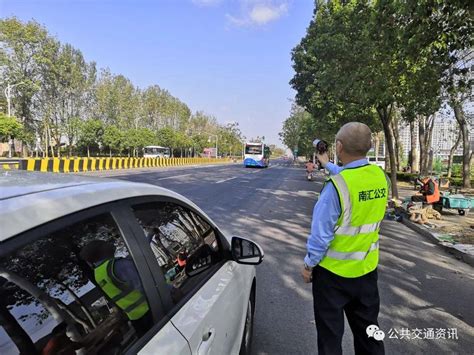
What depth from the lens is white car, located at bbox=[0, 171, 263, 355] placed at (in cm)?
120

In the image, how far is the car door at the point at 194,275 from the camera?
6.00 ft

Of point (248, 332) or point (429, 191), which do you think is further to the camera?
point (429, 191)

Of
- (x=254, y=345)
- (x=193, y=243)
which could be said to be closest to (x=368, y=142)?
(x=193, y=243)

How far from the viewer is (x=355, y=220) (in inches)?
103

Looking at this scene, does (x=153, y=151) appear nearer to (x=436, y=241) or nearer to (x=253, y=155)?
(x=253, y=155)

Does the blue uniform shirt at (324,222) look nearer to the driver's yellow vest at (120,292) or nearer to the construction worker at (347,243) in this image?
the construction worker at (347,243)

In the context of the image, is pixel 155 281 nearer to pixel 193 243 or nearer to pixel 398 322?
pixel 193 243

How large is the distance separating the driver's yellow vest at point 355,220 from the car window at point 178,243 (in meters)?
0.77

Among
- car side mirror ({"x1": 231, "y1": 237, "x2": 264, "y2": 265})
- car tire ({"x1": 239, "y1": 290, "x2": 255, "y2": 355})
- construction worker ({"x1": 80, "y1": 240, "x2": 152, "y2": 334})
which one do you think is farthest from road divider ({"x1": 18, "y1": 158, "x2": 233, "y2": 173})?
construction worker ({"x1": 80, "y1": 240, "x2": 152, "y2": 334})

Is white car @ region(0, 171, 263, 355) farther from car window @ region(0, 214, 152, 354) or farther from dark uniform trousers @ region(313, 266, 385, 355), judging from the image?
dark uniform trousers @ region(313, 266, 385, 355)

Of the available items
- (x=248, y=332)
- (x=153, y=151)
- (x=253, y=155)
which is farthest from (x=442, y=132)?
(x=248, y=332)

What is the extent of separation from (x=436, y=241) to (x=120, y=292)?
8001 millimetres

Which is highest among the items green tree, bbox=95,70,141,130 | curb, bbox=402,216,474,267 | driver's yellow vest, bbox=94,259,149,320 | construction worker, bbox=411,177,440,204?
green tree, bbox=95,70,141,130

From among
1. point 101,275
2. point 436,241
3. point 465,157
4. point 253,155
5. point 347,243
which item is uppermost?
point 465,157
